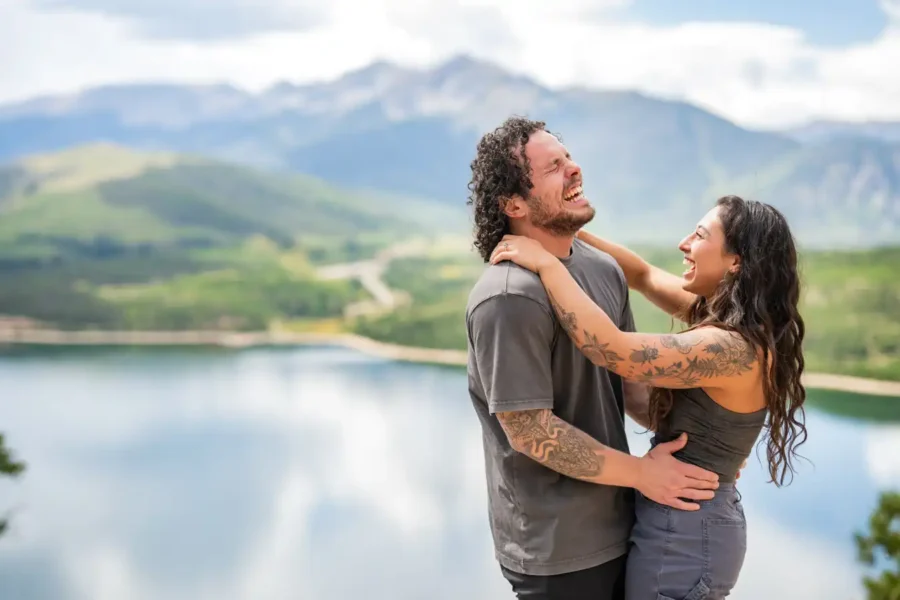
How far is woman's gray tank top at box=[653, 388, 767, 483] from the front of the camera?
147cm

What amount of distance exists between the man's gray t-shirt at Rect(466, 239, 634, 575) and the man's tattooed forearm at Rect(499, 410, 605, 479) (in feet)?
0.08

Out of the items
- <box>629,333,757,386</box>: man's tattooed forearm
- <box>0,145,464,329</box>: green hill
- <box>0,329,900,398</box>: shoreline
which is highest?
<box>629,333,757,386</box>: man's tattooed forearm

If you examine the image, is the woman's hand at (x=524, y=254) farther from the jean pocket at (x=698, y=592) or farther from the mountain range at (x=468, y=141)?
the mountain range at (x=468, y=141)

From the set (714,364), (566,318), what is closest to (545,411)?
(566,318)

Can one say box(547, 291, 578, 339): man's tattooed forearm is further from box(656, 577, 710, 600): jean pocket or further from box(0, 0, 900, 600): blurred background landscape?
box(0, 0, 900, 600): blurred background landscape

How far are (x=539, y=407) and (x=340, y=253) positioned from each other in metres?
13.6

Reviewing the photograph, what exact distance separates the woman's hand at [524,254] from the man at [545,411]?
0.04ft

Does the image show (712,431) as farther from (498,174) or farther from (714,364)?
(498,174)

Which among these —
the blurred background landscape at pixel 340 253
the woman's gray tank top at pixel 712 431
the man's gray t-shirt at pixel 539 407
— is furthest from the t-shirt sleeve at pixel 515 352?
the blurred background landscape at pixel 340 253

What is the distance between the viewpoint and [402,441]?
35.2 ft

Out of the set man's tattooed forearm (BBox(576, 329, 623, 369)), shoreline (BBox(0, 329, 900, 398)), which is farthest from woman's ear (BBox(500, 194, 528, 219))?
shoreline (BBox(0, 329, 900, 398))

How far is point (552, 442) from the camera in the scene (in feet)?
4.47

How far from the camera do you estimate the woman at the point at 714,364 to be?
138 centimetres

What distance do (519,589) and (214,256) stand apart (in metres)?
13.2
